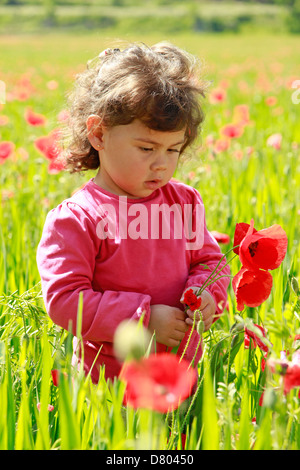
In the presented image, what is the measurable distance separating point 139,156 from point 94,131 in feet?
0.44

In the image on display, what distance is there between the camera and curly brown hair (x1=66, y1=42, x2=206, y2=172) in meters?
1.15

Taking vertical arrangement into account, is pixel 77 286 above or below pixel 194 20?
below

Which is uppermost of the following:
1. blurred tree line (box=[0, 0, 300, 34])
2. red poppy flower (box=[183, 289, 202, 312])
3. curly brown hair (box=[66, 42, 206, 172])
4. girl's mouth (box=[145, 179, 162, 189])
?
blurred tree line (box=[0, 0, 300, 34])

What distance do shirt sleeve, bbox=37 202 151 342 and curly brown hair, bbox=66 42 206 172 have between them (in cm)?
20

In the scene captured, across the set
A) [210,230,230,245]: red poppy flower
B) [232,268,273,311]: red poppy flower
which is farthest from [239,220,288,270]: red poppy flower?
[210,230,230,245]: red poppy flower

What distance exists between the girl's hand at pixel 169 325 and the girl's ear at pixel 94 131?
0.33 meters

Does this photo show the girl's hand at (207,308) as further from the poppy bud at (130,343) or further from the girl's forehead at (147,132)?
the poppy bud at (130,343)

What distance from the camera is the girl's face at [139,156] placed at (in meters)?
1.14

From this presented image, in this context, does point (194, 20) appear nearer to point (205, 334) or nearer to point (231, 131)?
point (231, 131)

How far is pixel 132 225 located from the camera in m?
1.19

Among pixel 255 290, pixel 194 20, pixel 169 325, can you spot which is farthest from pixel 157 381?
pixel 194 20

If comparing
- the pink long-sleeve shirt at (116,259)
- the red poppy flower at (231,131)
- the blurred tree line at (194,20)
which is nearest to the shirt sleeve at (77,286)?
the pink long-sleeve shirt at (116,259)

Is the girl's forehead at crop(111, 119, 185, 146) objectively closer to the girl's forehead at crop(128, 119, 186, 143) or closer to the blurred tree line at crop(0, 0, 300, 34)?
the girl's forehead at crop(128, 119, 186, 143)
